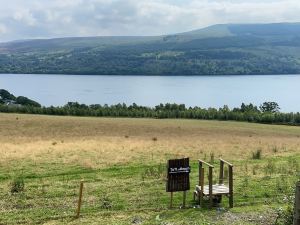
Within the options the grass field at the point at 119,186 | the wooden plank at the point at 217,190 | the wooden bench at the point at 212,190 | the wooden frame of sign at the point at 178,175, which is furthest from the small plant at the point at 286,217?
the wooden frame of sign at the point at 178,175

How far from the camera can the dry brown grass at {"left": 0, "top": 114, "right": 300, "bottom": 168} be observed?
31250 millimetres

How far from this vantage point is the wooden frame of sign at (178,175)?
49.0ft

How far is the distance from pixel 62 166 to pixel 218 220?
14288 millimetres

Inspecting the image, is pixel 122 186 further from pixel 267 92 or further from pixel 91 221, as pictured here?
pixel 267 92

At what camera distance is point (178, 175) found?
15.1 metres

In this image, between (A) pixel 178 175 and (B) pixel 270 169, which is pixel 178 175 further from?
(B) pixel 270 169

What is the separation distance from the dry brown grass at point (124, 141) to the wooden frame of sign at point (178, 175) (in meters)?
11.7

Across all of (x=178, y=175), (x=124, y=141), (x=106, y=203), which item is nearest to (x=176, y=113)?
(x=124, y=141)

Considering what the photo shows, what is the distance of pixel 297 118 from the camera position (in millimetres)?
71938

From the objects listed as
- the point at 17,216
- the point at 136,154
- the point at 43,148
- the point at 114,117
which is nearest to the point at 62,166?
the point at 136,154

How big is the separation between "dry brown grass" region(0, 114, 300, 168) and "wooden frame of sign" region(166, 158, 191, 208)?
38.3ft

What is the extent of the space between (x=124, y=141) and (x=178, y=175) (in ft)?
92.7

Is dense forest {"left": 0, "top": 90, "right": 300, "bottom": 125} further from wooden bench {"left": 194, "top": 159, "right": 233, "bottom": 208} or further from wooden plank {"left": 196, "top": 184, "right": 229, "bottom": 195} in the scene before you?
wooden bench {"left": 194, "top": 159, "right": 233, "bottom": 208}

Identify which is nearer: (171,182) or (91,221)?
(91,221)
